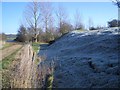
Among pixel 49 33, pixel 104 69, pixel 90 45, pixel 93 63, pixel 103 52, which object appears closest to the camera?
pixel 104 69

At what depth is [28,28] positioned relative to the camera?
58.3 meters

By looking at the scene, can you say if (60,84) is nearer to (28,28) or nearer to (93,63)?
(93,63)

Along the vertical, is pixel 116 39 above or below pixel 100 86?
above

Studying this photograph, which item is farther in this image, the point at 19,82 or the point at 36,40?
the point at 36,40

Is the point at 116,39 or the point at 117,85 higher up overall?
the point at 116,39

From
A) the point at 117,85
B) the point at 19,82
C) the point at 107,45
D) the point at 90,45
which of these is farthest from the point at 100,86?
the point at 90,45

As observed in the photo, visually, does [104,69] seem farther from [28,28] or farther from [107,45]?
[28,28]

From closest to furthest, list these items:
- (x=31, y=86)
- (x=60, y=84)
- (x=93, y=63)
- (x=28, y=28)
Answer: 1. (x=31, y=86)
2. (x=60, y=84)
3. (x=93, y=63)
4. (x=28, y=28)

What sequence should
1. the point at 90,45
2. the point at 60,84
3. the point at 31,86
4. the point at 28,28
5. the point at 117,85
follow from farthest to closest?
the point at 28,28, the point at 90,45, the point at 60,84, the point at 117,85, the point at 31,86

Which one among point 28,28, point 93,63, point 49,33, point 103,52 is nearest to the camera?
point 93,63

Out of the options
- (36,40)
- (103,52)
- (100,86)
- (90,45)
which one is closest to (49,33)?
(36,40)

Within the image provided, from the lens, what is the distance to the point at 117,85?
35.4 feet

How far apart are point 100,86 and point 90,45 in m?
11.4

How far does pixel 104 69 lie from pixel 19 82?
6012 millimetres
